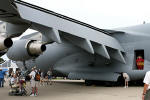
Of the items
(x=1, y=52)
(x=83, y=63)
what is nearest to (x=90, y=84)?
(x=83, y=63)

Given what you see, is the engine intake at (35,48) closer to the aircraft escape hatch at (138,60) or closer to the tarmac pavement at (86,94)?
the tarmac pavement at (86,94)

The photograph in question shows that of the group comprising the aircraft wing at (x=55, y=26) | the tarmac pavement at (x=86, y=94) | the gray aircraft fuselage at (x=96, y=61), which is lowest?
the tarmac pavement at (x=86, y=94)

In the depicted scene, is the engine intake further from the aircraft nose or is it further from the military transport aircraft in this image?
the aircraft nose

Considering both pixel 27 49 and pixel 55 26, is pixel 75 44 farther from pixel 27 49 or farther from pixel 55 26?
pixel 27 49

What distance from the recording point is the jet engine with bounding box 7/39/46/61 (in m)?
15.0

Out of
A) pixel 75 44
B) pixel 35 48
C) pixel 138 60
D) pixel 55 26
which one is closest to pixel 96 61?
pixel 138 60

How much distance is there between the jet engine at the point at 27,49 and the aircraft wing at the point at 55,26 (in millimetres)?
809

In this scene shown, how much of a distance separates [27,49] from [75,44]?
3358mm

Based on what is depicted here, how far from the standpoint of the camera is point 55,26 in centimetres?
1273

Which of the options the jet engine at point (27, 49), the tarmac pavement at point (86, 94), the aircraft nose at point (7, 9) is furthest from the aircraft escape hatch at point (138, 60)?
the aircraft nose at point (7, 9)

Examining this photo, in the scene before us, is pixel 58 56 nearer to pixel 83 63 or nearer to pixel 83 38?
pixel 83 63

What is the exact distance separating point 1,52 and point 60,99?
535cm

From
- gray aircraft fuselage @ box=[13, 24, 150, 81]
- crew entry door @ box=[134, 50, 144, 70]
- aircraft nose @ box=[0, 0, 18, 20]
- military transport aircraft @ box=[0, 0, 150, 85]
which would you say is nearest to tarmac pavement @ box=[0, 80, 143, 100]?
military transport aircraft @ box=[0, 0, 150, 85]

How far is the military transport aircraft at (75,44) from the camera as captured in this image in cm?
1230
